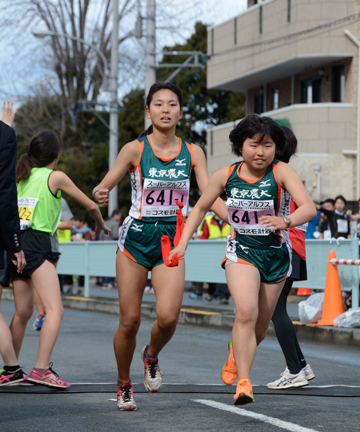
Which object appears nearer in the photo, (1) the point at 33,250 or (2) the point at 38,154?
(1) the point at 33,250

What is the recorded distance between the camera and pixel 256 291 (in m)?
5.17

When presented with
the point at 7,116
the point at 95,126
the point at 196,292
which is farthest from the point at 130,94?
the point at 7,116

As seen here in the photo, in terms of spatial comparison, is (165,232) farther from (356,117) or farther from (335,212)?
(356,117)

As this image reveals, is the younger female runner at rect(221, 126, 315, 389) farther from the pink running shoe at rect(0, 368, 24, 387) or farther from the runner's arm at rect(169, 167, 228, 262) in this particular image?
the pink running shoe at rect(0, 368, 24, 387)

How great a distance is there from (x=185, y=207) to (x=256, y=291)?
0.70 meters

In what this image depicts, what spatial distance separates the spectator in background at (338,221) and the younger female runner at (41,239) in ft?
27.2

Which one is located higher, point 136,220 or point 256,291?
point 136,220

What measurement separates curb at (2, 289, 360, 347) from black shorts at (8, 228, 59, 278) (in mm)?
4576

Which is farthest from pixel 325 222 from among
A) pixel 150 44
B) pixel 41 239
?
pixel 41 239

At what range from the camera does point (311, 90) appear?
2448 centimetres

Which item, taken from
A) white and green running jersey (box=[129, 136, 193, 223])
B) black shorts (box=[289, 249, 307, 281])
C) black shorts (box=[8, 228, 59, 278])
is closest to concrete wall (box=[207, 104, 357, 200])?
black shorts (box=[289, 249, 307, 281])

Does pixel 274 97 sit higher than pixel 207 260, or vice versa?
pixel 274 97

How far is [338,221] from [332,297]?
393 centimetres

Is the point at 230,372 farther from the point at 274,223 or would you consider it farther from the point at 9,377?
the point at 9,377
